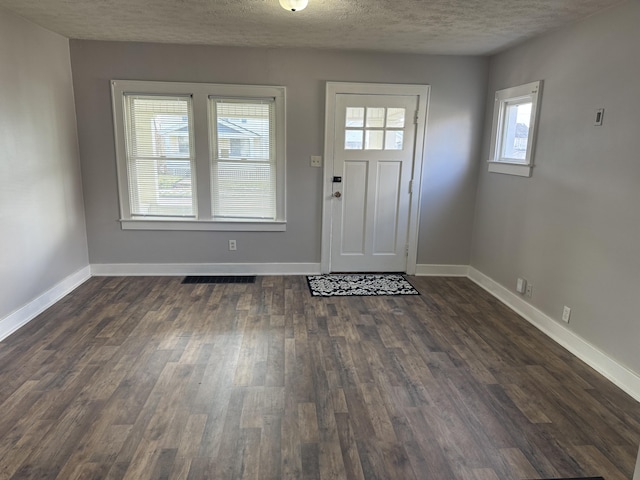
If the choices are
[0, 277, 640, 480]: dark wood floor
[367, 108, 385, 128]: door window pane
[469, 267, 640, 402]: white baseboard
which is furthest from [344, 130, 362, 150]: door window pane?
[469, 267, 640, 402]: white baseboard

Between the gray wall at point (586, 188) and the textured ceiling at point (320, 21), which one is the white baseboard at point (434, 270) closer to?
the gray wall at point (586, 188)

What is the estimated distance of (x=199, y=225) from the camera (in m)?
4.51

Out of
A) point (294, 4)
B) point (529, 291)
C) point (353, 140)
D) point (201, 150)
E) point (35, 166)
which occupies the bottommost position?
point (529, 291)

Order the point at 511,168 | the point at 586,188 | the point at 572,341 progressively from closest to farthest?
the point at 586,188 → the point at 572,341 → the point at 511,168

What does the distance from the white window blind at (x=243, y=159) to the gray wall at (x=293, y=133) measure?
0.65 ft

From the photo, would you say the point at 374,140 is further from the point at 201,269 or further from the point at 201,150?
the point at 201,269

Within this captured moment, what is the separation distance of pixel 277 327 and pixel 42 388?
5.17ft

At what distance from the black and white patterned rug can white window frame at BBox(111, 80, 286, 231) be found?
0.74m

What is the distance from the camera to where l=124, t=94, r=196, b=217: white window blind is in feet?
13.9

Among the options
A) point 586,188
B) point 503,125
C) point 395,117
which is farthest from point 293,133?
point 586,188

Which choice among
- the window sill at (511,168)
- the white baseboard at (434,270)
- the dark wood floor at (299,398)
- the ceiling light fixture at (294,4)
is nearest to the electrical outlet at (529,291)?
the dark wood floor at (299,398)

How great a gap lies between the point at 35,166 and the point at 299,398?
9.58 feet

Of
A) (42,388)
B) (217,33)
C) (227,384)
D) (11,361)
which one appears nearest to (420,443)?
(227,384)

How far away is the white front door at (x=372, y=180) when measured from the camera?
4414mm
